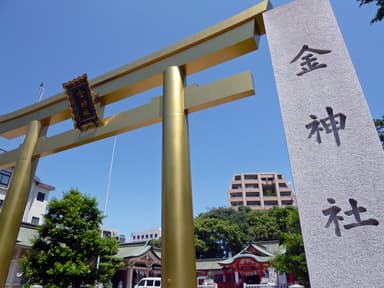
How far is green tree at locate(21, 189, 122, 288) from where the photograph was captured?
725 centimetres

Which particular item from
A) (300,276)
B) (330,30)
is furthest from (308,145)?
(300,276)

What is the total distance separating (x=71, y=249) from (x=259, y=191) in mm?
51872

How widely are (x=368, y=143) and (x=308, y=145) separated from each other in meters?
0.40

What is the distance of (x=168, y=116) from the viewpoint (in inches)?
120

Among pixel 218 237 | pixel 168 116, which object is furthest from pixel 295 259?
pixel 218 237

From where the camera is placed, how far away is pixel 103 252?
8539 mm

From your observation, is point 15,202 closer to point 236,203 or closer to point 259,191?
point 236,203

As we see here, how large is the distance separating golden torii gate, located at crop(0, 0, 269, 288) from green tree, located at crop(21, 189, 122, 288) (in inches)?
153

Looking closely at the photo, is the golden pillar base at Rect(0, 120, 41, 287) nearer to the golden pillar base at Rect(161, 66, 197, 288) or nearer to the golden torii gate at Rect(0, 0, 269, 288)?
the golden torii gate at Rect(0, 0, 269, 288)

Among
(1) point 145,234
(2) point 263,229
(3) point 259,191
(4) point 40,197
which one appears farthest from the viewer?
(1) point 145,234

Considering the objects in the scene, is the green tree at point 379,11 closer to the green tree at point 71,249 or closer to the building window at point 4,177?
the green tree at point 71,249

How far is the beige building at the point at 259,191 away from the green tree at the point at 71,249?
4861 centimetres

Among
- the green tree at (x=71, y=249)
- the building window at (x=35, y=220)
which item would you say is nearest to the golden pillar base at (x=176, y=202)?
the green tree at (x=71, y=249)

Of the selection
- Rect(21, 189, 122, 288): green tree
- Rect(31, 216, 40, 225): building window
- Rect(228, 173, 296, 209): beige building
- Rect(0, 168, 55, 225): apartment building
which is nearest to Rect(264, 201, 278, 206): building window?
Rect(228, 173, 296, 209): beige building
